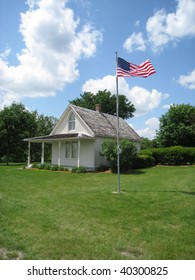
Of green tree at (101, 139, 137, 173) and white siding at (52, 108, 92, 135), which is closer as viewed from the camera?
green tree at (101, 139, 137, 173)

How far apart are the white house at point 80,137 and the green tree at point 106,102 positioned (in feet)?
90.3

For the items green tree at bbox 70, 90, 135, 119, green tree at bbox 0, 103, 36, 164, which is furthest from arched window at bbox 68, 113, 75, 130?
green tree at bbox 70, 90, 135, 119

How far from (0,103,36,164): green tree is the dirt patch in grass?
99.0 ft

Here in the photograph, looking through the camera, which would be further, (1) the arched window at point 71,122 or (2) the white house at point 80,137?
(1) the arched window at point 71,122

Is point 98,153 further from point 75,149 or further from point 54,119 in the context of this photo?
point 54,119

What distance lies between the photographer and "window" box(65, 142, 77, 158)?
1069 inches

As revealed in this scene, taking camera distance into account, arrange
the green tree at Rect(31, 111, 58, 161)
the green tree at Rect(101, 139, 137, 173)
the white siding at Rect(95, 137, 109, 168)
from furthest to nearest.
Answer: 1. the green tree at Rect(31, 111, 58, 161)
2. the white siding at Rect(95, 137, 109, 168)
3. the green tree at Rect(101, 139, 137, 173)

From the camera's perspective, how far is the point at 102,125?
2811 cm

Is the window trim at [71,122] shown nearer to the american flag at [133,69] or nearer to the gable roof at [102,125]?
the gable roof at [102,125]

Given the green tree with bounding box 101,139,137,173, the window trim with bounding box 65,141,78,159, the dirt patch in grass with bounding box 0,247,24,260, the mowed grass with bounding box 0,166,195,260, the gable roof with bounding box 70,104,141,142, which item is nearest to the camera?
the dirt patch in grass with bounding box 0,247,24,260

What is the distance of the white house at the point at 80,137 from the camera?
1001 inches

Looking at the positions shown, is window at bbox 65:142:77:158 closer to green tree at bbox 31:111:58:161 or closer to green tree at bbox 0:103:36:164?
green tree at bbox 0:103:36:164

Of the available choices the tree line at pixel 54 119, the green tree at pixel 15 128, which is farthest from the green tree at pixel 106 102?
the green tree at pixel 15 128
